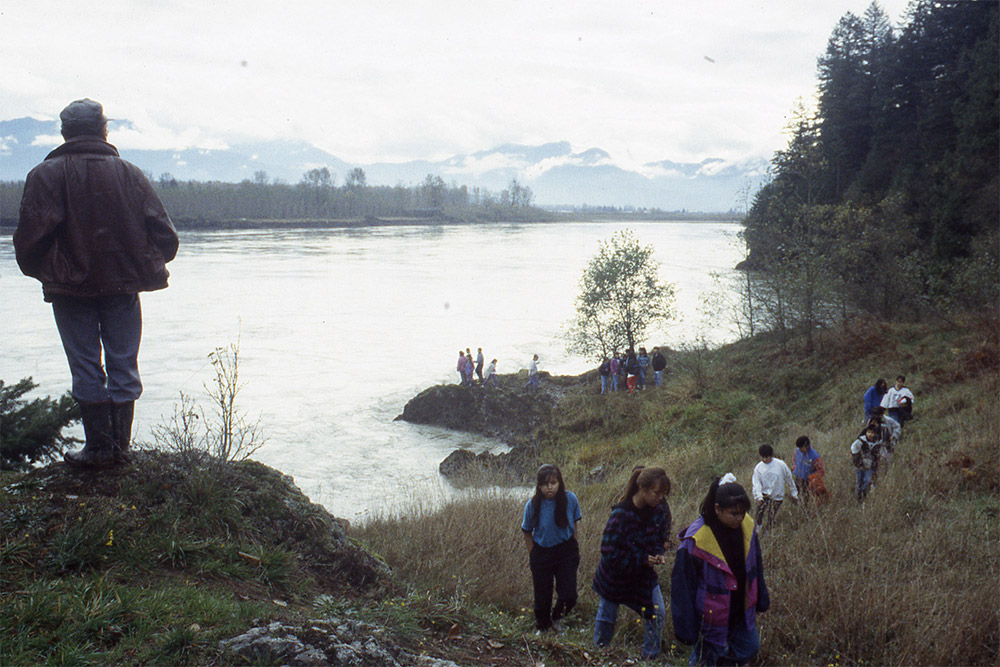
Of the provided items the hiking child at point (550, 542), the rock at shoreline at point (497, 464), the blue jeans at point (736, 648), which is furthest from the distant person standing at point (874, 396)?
the blue jeans at point (736, 648)

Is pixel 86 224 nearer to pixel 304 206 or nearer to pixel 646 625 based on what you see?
pixel 646 625

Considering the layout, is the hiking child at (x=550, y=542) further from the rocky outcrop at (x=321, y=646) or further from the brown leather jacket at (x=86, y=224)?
the brown leather jacket at (x=86, y=224)

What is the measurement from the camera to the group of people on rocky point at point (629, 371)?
2477 centimetres

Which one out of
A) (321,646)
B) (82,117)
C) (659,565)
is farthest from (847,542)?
(82,117)

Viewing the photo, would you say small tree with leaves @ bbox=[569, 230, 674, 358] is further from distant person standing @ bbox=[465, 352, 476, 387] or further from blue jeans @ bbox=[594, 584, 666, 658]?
blue jeans @ bbox=[594, 584, 666, 658]

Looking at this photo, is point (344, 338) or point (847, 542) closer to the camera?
point (847, 542)

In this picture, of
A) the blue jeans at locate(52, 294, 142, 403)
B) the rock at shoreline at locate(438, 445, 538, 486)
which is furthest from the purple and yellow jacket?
the rock at shoreline at locate(438, 445, 538, 486)

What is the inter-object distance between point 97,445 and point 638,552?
3546 millimetres

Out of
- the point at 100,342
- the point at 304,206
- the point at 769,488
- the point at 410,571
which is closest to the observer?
the point at 100,342

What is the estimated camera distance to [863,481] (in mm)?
8477

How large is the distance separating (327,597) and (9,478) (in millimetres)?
2312

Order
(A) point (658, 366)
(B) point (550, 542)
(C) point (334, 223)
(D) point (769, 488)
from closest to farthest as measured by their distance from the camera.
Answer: (B) point (550, 542)
(D) point (769, 488)
(A) point (658, 366)
(C) point (334, 223)

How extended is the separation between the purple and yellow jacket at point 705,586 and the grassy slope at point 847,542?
2.20 ft

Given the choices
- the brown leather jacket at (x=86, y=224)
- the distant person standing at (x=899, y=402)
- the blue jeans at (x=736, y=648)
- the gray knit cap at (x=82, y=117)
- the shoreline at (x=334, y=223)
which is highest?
the shoreline at (x=334, y=223)
